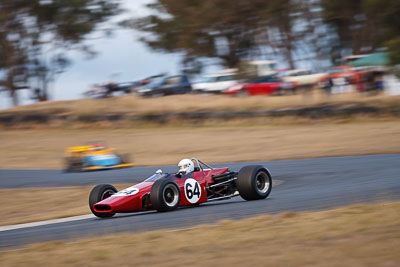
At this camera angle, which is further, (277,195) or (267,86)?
(267,86)

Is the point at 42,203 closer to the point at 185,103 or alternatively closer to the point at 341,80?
the point at 185,103

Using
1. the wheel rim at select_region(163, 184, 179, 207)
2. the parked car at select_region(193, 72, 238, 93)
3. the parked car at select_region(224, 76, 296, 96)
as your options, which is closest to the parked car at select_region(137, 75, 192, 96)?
the parked car at select_region(193, 72, 238, 93)

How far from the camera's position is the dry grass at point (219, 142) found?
20.6 m

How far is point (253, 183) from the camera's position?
10398 millimetres

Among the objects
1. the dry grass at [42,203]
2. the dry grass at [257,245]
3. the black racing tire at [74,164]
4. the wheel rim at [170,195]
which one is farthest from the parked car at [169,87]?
the dry grass at [257,245]

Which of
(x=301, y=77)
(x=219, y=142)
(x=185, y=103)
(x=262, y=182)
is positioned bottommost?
(x=262, y=182)

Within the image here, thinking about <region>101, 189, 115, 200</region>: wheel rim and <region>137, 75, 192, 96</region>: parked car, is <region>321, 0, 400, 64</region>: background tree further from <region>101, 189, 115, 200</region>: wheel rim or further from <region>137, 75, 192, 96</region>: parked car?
<region>101, 189, 115, 200</region>: wheel rim

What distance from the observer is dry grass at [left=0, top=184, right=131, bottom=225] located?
11.6 metres

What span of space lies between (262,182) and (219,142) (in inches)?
533

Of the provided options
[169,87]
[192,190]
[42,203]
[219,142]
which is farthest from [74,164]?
[169,87]

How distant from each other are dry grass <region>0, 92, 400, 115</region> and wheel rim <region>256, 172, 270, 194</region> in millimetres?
17870

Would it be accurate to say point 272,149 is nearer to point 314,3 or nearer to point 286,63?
point 314,3

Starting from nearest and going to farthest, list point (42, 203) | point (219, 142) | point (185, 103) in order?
point (42, 203) < point (219, 142) < point (185, 103)

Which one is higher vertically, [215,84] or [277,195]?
[215,84]
